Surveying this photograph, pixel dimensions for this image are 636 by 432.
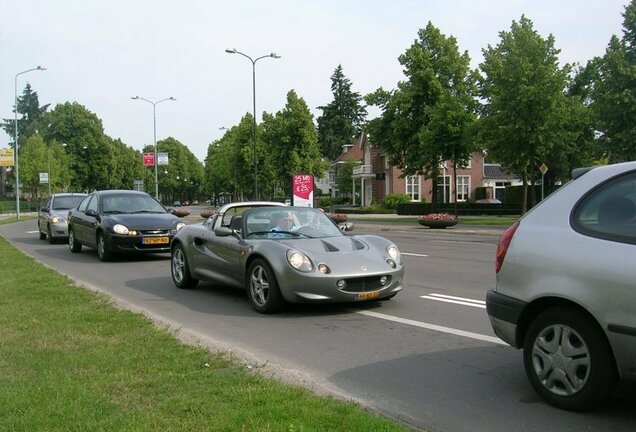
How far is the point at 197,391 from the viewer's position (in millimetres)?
4035

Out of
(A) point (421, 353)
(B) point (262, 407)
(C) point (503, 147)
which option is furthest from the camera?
(C) point (503, 147)

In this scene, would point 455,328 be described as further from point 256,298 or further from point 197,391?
point 197,391

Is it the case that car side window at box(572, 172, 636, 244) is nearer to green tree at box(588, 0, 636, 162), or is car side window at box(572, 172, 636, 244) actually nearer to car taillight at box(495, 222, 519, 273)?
car taillight at box(495, 222, 519, 273)

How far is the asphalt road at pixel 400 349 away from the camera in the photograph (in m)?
3.92

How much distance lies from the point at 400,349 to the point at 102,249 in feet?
32.0

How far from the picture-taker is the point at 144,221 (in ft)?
43.8

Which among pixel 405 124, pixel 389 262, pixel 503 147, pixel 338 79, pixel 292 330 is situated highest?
pixel 338 79

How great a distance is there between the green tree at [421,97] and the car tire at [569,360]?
35097 millimetres

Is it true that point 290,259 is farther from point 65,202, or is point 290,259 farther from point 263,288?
point 65,202

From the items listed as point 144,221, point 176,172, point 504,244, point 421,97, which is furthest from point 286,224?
point 176,172

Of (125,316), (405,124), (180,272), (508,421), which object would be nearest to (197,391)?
(508,421)

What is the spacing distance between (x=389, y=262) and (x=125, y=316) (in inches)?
126

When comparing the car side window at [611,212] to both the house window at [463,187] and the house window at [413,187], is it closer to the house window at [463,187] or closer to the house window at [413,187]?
the house window at [413,187]

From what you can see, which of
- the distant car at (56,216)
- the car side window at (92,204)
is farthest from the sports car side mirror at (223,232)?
the distant car at (56,216)
